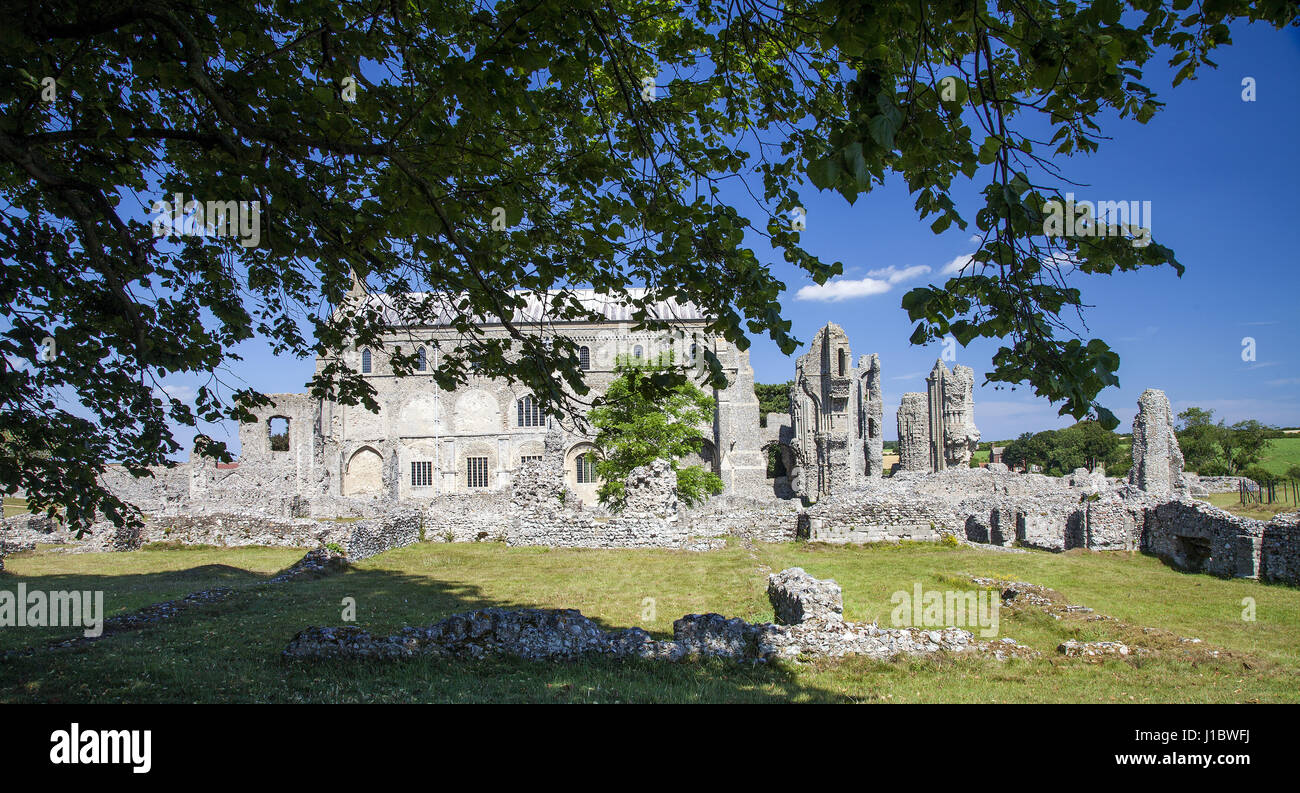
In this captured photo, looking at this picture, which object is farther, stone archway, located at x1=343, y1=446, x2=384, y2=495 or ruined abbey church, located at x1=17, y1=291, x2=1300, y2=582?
stone archway, located at x1=343, y1=446, x2=384, y2=495

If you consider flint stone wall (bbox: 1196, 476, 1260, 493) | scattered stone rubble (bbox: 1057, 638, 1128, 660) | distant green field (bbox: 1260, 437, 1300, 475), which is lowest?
flint stone wall (bbox: 1196, 476, 1260, 493)

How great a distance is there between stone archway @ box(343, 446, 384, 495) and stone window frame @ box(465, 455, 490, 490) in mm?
5945

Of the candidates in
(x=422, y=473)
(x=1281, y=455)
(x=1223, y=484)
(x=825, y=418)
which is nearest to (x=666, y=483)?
(x=825, y=418)

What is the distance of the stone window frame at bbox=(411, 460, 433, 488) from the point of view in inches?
1734

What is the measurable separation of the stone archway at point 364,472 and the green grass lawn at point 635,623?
2333 centimetres

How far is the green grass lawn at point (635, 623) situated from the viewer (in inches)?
238

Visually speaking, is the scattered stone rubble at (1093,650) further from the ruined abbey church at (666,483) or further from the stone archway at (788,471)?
the stone archway at (788,471)

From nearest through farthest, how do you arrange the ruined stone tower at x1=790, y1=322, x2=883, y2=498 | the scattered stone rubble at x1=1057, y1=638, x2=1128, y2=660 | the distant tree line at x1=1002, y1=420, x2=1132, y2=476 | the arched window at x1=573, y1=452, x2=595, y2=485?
the scattered stone rubble at x1=1057, y1=638, x2=1128, y2=660 → the ruined stone tower at x1=790, y1=322, x2=883, y2=498 → the arched window at x1=573, y1=452, x2=595, y2=485 → the distant tree line at x1=1002, y1=420, x2=1132, y2=476

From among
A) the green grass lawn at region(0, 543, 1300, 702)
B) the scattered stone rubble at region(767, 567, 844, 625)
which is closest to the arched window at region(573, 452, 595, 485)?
the green grass lawn at region(0, 543, 1300, 702)

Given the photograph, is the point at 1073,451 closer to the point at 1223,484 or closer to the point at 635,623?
the point at 1223,484

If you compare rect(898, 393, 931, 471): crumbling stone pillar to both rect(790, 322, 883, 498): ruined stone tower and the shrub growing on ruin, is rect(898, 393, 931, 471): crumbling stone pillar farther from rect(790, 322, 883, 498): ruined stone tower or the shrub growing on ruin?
the shrub growing on ruin

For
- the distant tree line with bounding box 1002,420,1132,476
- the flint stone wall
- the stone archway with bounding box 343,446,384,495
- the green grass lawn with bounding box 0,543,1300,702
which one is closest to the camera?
the green grass lawn with bounding box 0,543,1300,702

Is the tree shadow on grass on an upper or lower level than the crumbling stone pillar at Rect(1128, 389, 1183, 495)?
lower

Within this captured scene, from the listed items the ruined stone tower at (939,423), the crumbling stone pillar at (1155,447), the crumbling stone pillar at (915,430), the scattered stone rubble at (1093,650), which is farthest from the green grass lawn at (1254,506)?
the scattered stone rubble at (1093,650)
